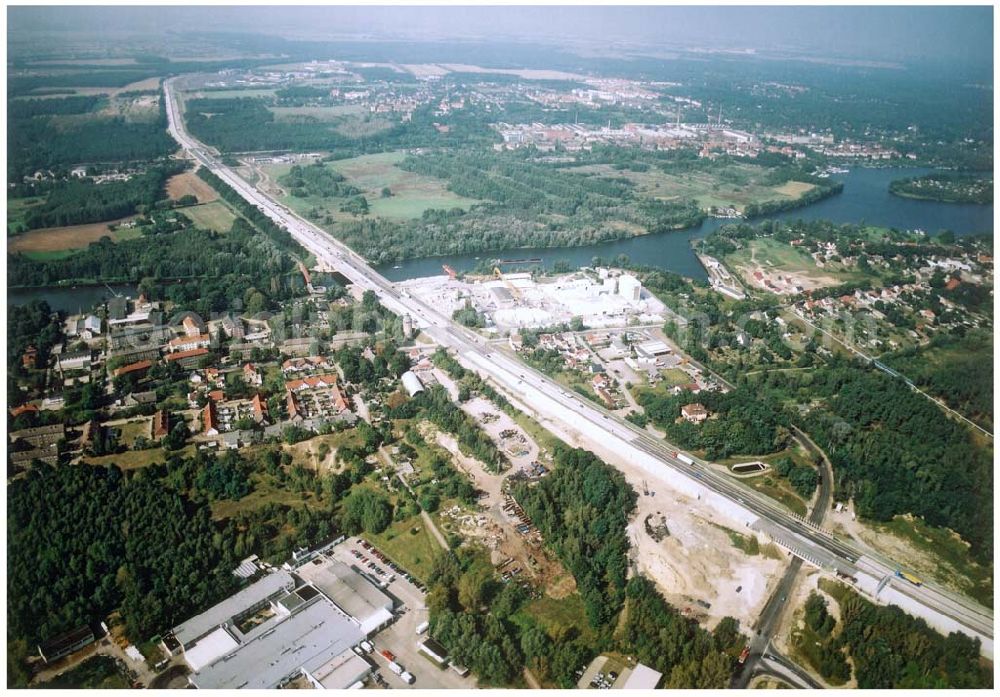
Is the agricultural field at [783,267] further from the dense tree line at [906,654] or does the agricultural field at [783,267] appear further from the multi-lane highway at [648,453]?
the dense tree line at [906,654]

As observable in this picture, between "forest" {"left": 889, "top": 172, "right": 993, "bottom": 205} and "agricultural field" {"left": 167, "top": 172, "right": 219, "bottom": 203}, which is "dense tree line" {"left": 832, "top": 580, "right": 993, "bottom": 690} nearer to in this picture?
"forest" {"left": 889, "top": 172, "right": 993, "bottom": 205}

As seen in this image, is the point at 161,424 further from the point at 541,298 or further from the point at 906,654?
the point at 906,654

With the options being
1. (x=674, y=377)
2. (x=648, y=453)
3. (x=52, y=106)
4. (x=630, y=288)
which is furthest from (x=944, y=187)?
(x=52, y=106)

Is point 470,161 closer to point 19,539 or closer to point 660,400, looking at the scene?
point 660,400

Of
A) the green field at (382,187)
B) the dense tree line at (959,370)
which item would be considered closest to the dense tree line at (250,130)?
the green field at (382,187)

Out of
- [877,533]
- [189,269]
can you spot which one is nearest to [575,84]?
[189,269]

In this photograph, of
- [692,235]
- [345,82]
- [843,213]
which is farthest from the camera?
[345,82]
